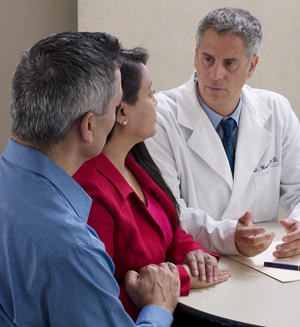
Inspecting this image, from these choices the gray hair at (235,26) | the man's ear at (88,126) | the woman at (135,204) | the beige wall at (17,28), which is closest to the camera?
the man's ear at (88,126)

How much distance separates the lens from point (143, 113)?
1294 millimetres

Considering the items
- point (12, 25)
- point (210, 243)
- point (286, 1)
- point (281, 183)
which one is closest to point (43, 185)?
point (210, 243)

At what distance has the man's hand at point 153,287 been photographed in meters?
1.06

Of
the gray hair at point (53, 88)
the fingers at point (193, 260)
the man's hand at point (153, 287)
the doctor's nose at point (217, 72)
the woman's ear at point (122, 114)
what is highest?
the gray hair at point (53, 88)

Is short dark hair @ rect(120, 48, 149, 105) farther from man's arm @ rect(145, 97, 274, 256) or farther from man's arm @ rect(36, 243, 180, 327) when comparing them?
man's arm @ rect(36, 243, 180, 327)

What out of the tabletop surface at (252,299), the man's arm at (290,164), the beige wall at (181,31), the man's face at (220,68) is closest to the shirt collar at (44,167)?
the tabletop surface at (252,299)

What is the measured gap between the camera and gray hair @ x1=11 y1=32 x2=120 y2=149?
764mm

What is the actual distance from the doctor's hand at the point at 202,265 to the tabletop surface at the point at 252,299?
3 centimetres


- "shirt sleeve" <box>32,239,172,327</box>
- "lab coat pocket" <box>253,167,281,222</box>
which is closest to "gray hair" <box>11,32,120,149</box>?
"shirt sleeve" <box>32,239,172,327</box>

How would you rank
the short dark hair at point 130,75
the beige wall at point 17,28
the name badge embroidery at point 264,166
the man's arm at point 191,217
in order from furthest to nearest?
the beige wall at point 17,28 → the name badge embroidery at point 264,166 → the man's arm at point 191,217 → the short dark hair at point 130,75

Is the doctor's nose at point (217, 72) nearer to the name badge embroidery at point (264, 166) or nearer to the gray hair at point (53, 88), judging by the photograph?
the name badge embroidery at point (264, 166)

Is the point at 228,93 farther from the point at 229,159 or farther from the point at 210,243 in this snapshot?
the point at 210,243

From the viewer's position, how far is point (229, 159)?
1.85 metres

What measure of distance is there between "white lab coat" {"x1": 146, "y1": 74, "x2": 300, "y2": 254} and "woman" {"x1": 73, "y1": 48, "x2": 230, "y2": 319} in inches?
9.8
